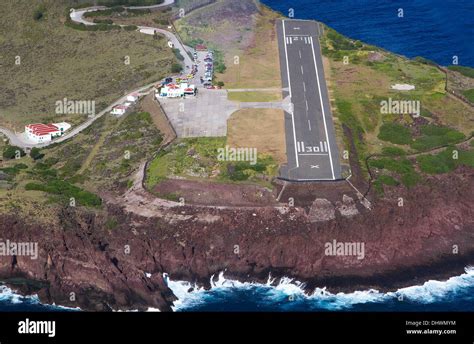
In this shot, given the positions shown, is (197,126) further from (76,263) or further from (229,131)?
(76,263)

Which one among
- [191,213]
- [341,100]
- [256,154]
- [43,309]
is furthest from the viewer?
[341,100]

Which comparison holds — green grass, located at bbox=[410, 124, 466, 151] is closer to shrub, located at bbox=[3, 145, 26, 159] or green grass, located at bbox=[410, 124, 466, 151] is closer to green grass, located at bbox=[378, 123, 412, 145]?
green grass, located at bbox=[378, 123, 412, 145]

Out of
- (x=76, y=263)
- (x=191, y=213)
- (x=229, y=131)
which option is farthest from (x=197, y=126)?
(x=76, y=263)

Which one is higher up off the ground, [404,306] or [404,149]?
[404,149]

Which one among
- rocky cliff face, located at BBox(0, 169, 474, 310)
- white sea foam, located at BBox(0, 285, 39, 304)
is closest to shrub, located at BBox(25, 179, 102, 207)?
rocky cliff face, located at BBox(0, 169, 474, 310)

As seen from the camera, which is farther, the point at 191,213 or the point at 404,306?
the point at 191,213

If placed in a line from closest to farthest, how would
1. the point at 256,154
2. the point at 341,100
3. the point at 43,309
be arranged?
1. the point at 43,309
2. the point at 256,154
3. the point at 341,100

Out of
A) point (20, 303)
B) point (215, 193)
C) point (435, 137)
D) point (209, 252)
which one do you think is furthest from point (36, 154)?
point (435, 137)

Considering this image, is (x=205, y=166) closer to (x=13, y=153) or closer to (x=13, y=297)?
(x=13, y=153)
